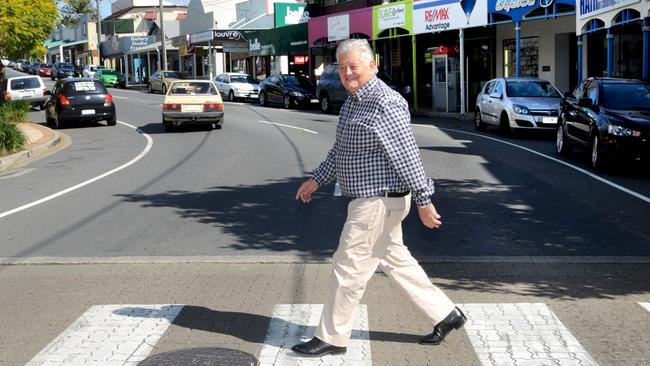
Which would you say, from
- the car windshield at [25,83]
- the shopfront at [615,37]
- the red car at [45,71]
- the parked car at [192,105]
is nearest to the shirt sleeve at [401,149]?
the shopfront at [615,37]

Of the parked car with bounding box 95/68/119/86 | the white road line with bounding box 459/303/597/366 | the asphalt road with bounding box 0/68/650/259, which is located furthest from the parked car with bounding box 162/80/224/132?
the parked car with bounding box 95/68/119/86

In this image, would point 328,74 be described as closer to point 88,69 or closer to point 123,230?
point 123,230

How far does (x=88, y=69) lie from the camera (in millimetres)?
69250

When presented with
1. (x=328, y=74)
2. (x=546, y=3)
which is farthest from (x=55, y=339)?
(x=328, y=74)

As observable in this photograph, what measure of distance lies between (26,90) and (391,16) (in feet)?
55.3

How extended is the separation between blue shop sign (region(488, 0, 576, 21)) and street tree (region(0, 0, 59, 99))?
15.2 metres

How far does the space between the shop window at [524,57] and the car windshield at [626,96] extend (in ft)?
43.7

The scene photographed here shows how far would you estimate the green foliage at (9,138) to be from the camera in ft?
58.3

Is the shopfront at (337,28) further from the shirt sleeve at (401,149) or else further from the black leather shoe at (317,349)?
the black leather shoe at (317,349)

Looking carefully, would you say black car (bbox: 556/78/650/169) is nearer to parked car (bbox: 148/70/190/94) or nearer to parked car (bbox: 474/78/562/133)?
parked car (bbox: 474/78/562/133)

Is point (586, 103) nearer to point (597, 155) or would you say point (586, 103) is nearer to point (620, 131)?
point (597, 155)

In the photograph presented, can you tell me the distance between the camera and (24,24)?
26.2 metres

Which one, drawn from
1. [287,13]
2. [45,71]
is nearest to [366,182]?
[287,13]

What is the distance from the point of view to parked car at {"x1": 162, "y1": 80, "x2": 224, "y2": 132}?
22875 millimetres
